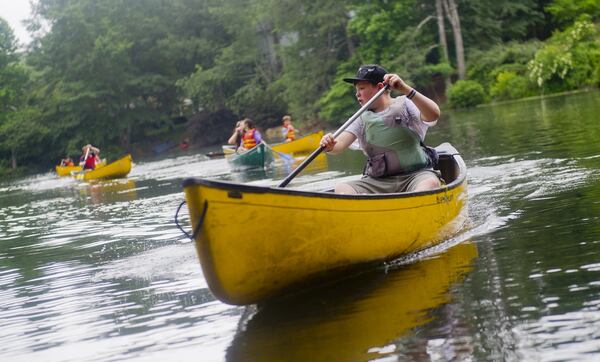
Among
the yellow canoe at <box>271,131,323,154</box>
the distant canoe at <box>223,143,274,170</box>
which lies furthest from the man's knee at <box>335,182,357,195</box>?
the yellow canoe at <box>271,131,323,154</box>

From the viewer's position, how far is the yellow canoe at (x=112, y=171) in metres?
25.6

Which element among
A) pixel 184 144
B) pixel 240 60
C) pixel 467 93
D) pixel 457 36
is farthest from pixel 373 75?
pixel 184 144

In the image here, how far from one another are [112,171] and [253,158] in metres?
6.90

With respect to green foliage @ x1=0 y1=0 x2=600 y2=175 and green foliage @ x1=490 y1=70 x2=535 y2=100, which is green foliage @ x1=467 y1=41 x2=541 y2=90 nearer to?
green foliage @ x1=0 y1=0 x2=600 y2=175

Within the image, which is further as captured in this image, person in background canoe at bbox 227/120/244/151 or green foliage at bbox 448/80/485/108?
green foliage at bbox 448/80/485/108

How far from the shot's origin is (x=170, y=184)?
19.6 meters

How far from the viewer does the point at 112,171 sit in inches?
1017

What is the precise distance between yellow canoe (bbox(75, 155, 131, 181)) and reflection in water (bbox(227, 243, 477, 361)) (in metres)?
20.2

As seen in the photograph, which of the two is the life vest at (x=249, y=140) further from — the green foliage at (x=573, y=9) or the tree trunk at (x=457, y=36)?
the green foliage at (x=573, y=9)

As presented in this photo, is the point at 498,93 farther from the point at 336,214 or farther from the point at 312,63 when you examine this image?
the point at 336,214

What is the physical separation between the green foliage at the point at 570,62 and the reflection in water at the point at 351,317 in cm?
2577

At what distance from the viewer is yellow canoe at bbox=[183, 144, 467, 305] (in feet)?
16.8

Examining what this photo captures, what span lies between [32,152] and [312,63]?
2305 cm

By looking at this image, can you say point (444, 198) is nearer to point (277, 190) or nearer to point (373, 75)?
point (373, 75)
